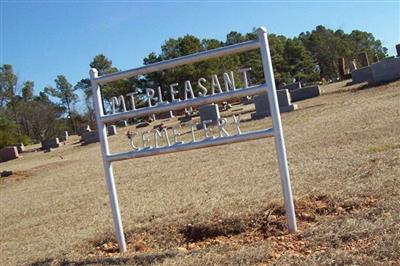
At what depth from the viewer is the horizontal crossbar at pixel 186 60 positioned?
14.7ft

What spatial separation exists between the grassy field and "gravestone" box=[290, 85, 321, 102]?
49.1 feet

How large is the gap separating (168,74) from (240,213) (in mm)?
48244

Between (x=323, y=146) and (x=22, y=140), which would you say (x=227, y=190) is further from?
(x=22, y=140)

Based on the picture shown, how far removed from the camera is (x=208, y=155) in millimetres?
11961

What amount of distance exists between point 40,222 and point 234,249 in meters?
4.57

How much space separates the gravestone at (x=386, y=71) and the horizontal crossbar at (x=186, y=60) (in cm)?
1833

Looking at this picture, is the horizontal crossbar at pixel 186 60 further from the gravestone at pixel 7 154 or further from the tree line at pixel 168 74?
the tree line at pixel 168 74

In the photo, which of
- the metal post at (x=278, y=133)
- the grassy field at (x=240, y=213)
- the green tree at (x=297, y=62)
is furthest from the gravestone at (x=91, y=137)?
the green tree at (x=297, y=62)

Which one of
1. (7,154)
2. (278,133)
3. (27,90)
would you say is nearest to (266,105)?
(278,133)

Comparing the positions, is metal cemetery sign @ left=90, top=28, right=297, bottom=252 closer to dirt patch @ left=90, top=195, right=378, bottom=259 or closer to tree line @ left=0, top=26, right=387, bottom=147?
dirt patch @ left=90, top=195, right=378, bottom=259

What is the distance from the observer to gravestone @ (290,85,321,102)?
1019 inches

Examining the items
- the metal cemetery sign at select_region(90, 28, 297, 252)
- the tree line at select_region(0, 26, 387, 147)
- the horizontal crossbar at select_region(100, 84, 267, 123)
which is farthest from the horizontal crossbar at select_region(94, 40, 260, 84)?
the tree line at select_region(0, 26, 387, 147)

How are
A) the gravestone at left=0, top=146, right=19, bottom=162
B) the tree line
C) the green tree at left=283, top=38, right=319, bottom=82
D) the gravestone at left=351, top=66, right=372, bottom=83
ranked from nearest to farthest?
1. the gravestone at left=351, top=66, right=372, bottom=83
2. the gravestone at left=0, top=146, right=19, bottom=162
3. the tree line
4. the green tree at left=283, top=38, right=319, bottom=82

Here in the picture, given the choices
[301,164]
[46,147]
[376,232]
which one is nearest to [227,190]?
[301,164]
